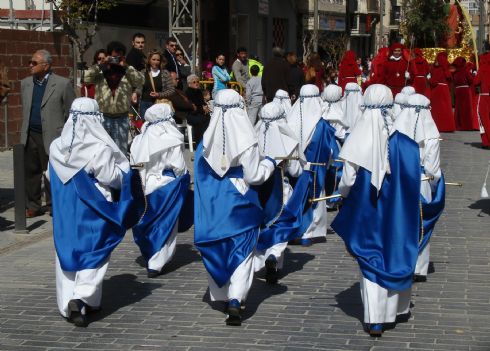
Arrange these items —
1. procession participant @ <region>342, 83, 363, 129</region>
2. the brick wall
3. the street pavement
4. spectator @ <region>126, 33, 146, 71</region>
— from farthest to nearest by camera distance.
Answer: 1. the brick wall
2. spectator @ <region>126, 33, 146, 71</region>
3. procession participant @ <region>342, 83, 363, 129</region>
4. the street pavement

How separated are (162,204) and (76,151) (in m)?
2.00

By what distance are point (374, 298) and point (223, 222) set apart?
1301 mm

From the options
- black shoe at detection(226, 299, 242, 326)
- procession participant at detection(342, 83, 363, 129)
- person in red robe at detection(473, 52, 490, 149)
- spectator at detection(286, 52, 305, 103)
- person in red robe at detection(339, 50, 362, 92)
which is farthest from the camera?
person in red robe at detection(339, 50, 362, 92)

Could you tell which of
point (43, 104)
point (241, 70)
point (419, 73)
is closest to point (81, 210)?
point (43, 104)

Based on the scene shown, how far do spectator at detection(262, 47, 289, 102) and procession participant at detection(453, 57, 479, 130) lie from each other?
6.92 m

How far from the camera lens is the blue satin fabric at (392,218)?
287 inches

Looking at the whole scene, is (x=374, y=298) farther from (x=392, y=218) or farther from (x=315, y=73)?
(x=315, y=73)

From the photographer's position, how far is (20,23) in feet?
73.2

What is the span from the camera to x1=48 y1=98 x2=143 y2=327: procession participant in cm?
761

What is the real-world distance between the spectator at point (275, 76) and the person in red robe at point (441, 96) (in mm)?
6384

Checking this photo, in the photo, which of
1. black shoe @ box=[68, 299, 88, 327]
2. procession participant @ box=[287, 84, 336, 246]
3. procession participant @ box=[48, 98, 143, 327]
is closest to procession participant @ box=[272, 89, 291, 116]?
procession participant @ box=[287, 84, 336, 246]

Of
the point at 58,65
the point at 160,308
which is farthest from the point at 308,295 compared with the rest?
the point at 58,65

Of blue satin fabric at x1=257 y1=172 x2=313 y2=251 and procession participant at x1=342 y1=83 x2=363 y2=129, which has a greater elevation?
procession participant at x1=342 y1=83 x2=363 y2=129

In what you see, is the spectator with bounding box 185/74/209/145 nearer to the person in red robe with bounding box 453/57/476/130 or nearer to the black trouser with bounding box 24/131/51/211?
the black trouser with bounding box 24/131/51/211
